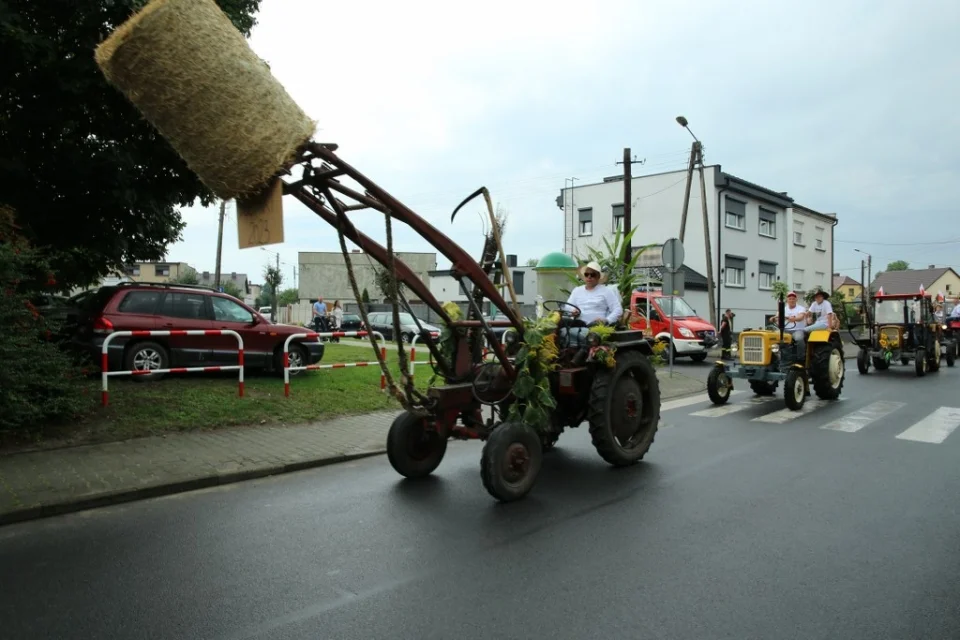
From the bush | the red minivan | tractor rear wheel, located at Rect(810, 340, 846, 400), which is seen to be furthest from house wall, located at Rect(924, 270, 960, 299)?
the bush

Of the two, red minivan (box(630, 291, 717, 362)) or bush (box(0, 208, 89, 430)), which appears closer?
bush (box(0, 208, 89, 430))

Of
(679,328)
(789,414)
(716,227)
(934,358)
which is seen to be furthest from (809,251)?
(789,414)

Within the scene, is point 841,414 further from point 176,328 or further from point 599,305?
point 176,328

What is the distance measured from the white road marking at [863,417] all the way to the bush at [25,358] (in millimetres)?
9269

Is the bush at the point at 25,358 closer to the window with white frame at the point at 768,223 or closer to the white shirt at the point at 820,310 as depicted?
the white shirt at the point at 820,310

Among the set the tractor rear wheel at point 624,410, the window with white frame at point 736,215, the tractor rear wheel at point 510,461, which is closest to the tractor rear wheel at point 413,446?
the tractor rear wheel at point 510,461

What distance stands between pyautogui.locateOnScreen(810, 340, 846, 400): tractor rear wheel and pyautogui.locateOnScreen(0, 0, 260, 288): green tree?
10.4 metres

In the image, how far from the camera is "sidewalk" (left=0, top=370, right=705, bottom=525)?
5.51m

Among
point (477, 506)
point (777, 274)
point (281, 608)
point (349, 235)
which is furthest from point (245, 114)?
point (777, 274)

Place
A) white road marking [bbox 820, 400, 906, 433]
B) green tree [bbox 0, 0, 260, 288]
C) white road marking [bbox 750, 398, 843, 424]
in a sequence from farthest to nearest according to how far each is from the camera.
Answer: white road marking [bbox 750, 398, 843, 424]
white road marking [bbox 820, 400, 906, 433]
green tree [bbox 0, 0, 260, 288]

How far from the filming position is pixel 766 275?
36.6m

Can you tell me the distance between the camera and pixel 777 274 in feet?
123

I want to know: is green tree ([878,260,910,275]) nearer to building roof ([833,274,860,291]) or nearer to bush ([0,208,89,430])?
building roof ([833,274,860,291])

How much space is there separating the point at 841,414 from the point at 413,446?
23.9ft
